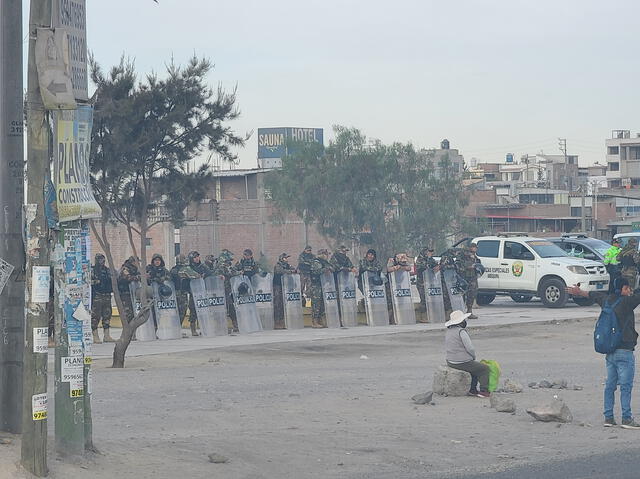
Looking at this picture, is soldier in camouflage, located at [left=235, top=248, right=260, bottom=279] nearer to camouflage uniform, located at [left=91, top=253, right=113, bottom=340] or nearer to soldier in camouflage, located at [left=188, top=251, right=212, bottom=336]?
soldier in camouflage, located at [left=188, top=251, right=212, bottom=336]

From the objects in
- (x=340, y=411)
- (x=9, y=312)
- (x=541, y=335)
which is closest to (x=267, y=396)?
(x=340, y=411)

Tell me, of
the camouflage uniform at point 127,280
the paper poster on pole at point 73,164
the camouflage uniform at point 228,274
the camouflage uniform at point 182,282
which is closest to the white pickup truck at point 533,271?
the camouflage uniform at point 228,274

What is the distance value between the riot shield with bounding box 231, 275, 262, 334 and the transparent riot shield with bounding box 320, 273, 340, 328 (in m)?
1.89

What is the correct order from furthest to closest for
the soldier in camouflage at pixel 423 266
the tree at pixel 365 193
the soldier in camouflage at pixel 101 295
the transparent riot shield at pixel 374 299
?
the tree at pixel 365 193 < the soldier in camouflage at pixel 423 266 < the transparent riot shield at pixel 374 299 < the soldier in camouflage at pixel 101 295

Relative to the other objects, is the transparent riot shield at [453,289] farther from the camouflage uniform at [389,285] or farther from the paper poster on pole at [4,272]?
the paper poster on pole at [4,272]

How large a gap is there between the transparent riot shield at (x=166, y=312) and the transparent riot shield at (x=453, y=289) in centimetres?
718

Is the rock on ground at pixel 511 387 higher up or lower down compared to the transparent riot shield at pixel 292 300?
lower down

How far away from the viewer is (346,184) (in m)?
59.1

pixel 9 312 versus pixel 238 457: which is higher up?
pixel 9 312

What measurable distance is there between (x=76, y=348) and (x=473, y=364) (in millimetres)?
6698

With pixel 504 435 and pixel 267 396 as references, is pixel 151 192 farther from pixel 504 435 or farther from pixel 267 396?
pixel 504 435

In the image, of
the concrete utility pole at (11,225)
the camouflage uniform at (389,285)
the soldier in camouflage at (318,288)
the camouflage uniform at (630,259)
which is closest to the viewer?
the concrete utility pole at (11,225)

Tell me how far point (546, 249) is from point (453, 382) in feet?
54.1

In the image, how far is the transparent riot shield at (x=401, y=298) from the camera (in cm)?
2583
